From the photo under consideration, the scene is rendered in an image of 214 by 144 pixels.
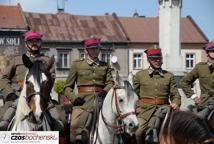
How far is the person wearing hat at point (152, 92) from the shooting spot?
10664mm

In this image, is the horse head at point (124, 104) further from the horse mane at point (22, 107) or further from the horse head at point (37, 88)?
the horse mane at point (22, 107)

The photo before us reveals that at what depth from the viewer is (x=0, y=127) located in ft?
31.1

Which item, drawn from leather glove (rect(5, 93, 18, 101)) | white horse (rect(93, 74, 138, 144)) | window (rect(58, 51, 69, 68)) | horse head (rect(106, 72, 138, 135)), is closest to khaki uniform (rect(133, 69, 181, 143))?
white horse (rect(93, 74, 138, 144))

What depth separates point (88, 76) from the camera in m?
10.8

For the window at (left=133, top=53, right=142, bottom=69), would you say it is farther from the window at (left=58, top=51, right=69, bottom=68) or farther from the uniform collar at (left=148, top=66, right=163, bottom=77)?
the uniform collar at (left=148, top=66, right=163, bottom=77)

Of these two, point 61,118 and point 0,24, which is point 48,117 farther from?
point 0,24

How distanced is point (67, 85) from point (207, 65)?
255cm

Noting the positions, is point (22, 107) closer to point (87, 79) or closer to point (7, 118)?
point (7, 118)

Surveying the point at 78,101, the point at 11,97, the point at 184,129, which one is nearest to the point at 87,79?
the point at 78,101

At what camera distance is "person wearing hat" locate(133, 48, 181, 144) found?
10.7 m

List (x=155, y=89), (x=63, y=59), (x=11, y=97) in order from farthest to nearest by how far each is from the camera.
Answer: (x=63, y=59), (x=155, y=89), (x=11, y=97)

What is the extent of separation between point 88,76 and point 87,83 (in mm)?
125

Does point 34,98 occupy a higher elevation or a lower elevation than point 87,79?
lower

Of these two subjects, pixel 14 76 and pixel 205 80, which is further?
pixel 205 80
